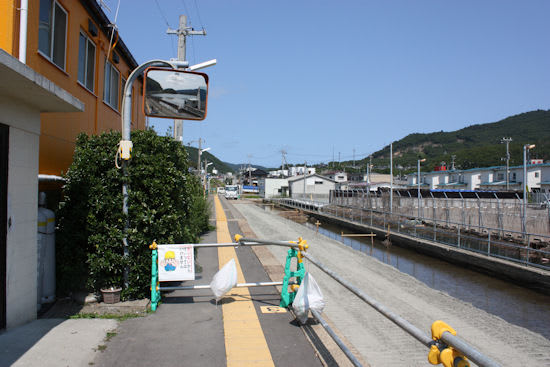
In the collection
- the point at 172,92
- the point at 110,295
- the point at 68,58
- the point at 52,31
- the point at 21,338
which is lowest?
the point at 21,338

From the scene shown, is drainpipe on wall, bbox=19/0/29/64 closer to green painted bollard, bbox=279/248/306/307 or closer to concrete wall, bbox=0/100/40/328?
concrete wall, bbox=0/100/40/328

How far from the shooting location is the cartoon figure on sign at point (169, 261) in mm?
6160

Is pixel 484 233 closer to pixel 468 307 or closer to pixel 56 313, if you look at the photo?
pixel 468 307

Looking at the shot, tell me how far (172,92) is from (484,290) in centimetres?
1371

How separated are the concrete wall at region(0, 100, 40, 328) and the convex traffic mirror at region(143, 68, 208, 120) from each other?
1647 millimetres

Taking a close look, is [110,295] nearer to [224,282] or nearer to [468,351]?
[224,282]

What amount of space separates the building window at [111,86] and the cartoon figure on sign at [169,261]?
7338 millimetres

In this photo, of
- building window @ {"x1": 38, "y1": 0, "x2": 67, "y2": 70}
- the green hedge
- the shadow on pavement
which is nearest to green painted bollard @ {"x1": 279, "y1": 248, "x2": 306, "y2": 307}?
the green hedge

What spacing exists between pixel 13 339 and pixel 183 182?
130 inches

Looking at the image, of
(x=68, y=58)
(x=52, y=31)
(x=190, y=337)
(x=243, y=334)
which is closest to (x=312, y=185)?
(x=68, y=58)

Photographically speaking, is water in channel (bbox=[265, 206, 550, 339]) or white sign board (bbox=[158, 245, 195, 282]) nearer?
white sign board (bbox=[158, 245, 195, 282])

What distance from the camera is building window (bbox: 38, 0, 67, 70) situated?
24.6 feet

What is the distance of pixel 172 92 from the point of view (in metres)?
6.39

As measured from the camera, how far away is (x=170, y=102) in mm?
6391
